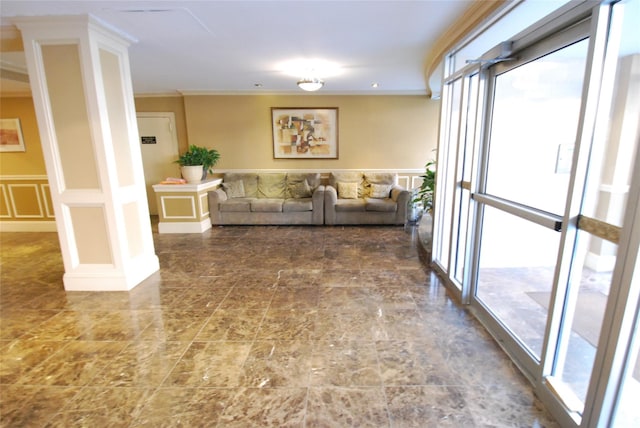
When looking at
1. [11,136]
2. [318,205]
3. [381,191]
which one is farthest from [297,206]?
[11,136]

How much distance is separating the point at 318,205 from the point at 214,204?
1760 millimetres

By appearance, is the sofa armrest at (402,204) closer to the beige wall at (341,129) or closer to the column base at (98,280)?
the beige wall at (341,129)

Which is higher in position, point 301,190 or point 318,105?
point 318,105

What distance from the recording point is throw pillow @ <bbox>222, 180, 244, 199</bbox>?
5.55 metres

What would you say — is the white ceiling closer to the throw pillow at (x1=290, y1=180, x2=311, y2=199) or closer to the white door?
the white door

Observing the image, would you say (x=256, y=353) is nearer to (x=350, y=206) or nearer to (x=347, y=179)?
(x=350, y=206)

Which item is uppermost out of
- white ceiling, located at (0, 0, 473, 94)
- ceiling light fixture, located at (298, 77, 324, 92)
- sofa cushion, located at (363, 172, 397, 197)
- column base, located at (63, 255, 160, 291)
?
white ceiling, located at (0, 0, 473, 94)

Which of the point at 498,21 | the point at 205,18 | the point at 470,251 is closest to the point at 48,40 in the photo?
the point at 205,18

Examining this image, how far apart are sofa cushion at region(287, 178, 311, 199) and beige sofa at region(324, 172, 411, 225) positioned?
46cm

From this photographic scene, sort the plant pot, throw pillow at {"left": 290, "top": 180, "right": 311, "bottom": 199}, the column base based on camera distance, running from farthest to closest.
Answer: throw pillow at {"left": 290, "top": 180, "right": 311, "bottom": 199} → the plant pot → the column base

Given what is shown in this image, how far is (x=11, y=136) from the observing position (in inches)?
195

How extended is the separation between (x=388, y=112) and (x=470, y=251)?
4.04m

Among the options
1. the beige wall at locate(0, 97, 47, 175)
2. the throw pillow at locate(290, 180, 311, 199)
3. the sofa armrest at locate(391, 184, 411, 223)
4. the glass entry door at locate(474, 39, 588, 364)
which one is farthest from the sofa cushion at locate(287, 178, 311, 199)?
the beige wall at locate(0, 97, 47, 175)

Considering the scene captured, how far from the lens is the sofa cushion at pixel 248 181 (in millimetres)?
5715
